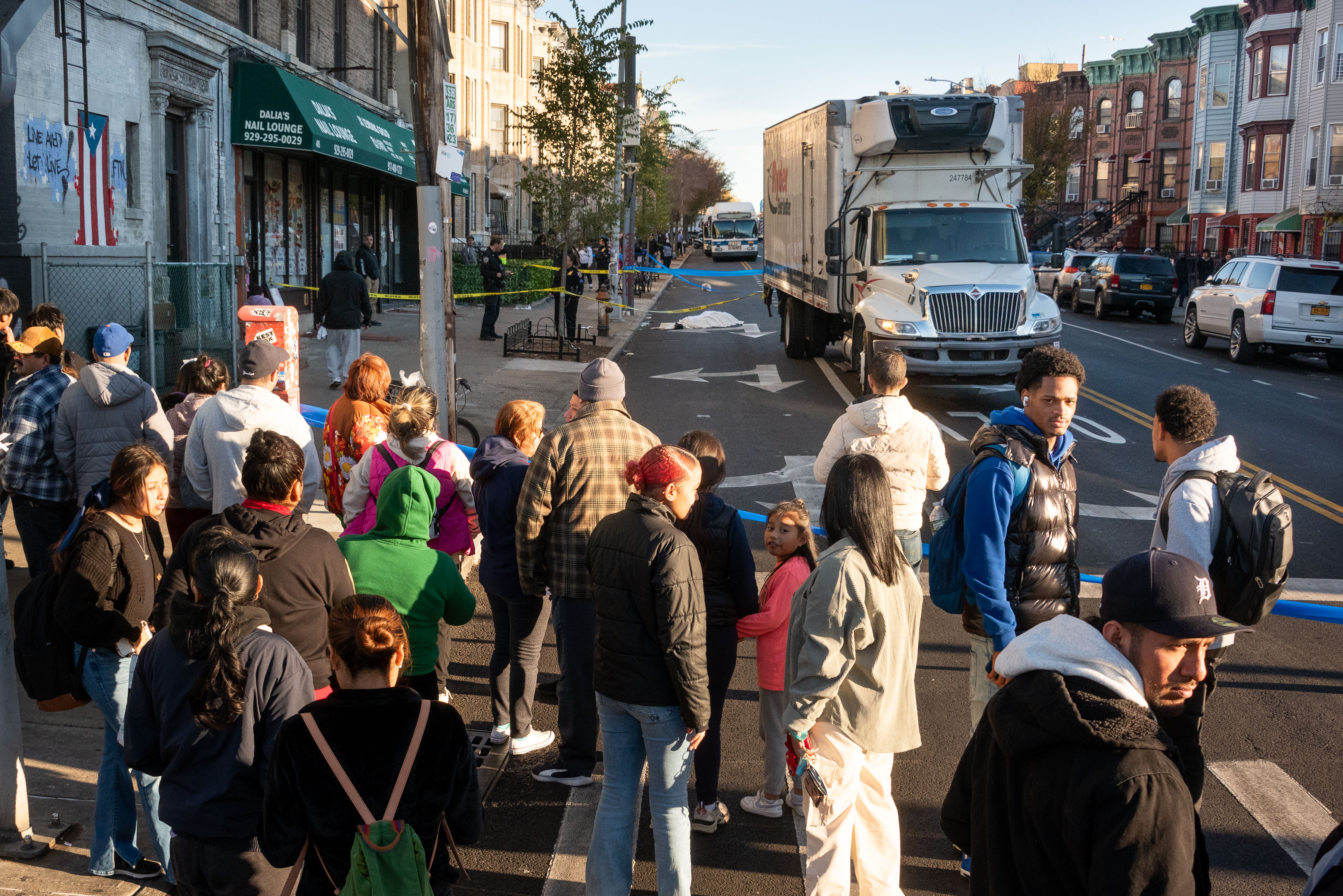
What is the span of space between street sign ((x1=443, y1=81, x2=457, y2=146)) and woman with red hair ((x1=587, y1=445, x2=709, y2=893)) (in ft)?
24.1

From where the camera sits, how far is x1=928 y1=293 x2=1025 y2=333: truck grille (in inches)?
600

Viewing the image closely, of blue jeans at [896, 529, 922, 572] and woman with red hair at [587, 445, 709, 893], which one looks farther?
blue jeans at [896, 529, 922, 572]

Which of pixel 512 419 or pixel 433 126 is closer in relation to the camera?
pixel 512 419

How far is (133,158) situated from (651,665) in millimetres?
15496

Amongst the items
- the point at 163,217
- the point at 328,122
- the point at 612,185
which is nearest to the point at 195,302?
the point at 163,217

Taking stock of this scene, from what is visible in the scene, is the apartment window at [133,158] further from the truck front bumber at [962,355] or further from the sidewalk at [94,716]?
the truck front bumber at [962,355]

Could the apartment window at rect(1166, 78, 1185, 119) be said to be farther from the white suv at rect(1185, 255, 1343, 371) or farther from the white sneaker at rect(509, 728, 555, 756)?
the white sneaker at rect(509, 728, 555, 756)

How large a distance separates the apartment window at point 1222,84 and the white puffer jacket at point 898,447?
54.1 metres

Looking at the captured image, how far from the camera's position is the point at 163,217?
17.2 m

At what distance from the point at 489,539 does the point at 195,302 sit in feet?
34.8

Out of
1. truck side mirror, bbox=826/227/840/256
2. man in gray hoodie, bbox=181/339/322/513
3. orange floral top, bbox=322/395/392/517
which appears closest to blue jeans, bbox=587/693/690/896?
man in gray hoodie, bbox=181/339/322/513

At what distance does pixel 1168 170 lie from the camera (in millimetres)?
62312

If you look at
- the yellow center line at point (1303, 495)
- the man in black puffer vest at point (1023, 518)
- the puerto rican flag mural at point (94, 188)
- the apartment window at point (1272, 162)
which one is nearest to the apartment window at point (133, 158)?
the puerto rican flag mural at point (94, 188)

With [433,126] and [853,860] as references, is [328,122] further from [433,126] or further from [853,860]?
[853,860]
